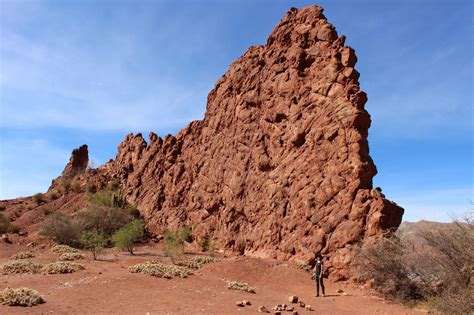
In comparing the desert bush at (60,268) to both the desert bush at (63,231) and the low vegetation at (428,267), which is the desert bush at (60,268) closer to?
the desert bush at (63,231)

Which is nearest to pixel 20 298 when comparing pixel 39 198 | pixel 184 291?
pixel 184 291

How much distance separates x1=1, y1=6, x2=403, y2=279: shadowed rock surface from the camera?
21.3m

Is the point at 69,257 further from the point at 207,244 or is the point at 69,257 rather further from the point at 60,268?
the point at 207,244

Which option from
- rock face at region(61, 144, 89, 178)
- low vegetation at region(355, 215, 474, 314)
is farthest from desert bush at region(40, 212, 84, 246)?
rock face at region(61, 144, 89, 178)

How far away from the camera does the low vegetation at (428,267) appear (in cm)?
1368

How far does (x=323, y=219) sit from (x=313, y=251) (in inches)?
72.8

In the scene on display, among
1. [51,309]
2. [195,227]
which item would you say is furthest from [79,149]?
[51,309]

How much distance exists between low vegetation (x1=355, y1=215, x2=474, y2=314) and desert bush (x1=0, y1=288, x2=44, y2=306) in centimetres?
1321

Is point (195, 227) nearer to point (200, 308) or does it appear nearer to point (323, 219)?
point (323, 219)

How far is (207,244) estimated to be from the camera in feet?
96.5

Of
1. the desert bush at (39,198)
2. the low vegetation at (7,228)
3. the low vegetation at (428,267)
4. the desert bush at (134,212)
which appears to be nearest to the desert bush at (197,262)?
the low vegetation at (428,267)

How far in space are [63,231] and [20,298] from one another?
19.7 metres

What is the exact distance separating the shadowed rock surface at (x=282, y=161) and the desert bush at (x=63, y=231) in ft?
20.9

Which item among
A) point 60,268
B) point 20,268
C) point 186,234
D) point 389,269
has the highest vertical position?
point 186,234
